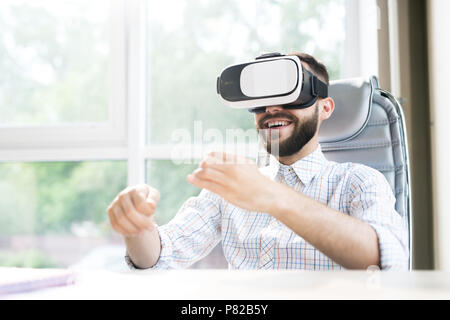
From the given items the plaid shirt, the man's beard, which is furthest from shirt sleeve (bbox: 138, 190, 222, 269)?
the man's beard

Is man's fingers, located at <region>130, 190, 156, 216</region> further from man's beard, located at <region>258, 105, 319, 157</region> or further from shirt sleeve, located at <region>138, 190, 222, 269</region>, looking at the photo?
man's beard, located at <region>258, 105, 319, 157</region>

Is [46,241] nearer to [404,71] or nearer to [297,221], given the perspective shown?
[297,221]

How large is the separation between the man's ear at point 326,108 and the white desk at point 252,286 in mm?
562

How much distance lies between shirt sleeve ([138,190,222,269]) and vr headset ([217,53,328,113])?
0.35 meters

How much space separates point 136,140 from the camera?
5.75ft

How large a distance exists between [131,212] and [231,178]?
0.17 metres

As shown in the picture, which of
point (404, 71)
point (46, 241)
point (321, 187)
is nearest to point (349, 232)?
point (321, 187)

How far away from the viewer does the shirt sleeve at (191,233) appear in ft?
3.03

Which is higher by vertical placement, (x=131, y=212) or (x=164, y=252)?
(x=131, y=212)

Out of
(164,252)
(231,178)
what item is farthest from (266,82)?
(164,252)

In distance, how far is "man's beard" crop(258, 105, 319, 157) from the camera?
38.0 inches

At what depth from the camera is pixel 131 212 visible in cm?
63

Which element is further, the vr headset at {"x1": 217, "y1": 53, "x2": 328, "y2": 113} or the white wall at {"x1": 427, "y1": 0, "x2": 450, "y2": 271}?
the white wall at {"x1": 427, "y1": 0, "x2": 450, "y2": 271}

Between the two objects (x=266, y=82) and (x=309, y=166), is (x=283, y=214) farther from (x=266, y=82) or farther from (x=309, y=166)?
(x=309, y=166)
